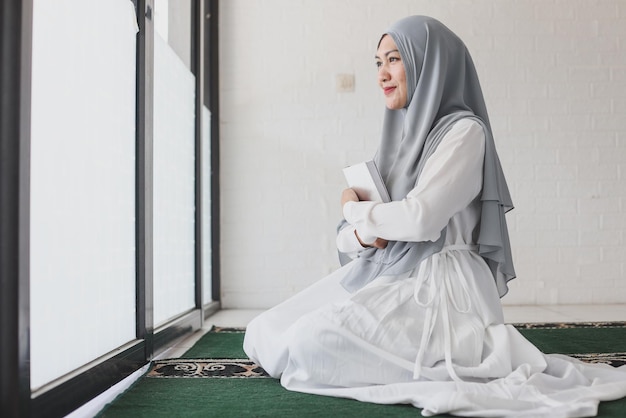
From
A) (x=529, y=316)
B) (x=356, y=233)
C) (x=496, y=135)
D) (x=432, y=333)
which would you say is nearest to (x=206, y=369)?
(x=356, y=233)

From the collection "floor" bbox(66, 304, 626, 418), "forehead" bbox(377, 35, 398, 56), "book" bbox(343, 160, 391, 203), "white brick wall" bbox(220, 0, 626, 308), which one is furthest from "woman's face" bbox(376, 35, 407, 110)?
"white brick wall" bbox(220, 0, 626, 308)

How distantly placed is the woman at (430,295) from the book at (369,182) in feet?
0.12

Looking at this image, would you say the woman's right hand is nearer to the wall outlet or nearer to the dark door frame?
the dark door frame

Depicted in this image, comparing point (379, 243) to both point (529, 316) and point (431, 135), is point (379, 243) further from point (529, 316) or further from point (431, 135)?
point (529, 316)

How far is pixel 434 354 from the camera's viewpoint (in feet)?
5.69

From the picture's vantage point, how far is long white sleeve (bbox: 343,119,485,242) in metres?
1.77

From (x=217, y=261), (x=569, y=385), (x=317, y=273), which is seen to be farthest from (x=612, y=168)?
(x=569, y=385)

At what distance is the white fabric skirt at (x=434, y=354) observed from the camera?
62.7 inches

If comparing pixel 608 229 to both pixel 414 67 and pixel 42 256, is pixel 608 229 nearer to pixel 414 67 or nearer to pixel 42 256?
pixel 414 67

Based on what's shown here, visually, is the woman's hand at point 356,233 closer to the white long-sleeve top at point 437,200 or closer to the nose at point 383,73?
the white long-sleeve top at point 437,200

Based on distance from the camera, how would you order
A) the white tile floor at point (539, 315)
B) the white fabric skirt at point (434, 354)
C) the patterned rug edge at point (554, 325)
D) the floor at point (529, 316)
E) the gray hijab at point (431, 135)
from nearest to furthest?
1. the white fabric skirt at point (434, 354)
2. the gray hijab at point (431, 135)
3. the floor at point (529, 316)
4. the patterned rug edge at point (554, 325)
5. the white tile floor at point (539, 315)

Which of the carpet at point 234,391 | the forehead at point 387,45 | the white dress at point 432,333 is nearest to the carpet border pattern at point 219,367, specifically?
the carpet at point 234,391

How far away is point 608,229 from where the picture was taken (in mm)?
4246

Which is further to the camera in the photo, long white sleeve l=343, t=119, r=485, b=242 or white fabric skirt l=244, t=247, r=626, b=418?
long white sleeve l=343, t=119, r=485, b=242
